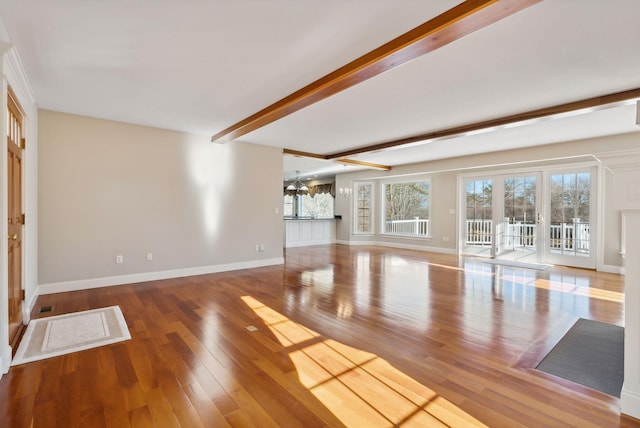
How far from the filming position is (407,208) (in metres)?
9.57

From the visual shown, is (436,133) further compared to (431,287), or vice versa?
(436,133)

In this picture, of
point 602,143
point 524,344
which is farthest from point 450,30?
point 602,143

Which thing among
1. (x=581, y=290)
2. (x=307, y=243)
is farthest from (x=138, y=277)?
(x=581, y=290)

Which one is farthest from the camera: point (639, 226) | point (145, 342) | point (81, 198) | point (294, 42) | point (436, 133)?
point (436, 133)

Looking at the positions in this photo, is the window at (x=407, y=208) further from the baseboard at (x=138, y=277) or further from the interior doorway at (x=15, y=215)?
the interior doorway at (x=15, y=215)

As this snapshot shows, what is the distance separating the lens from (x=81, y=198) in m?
4.30

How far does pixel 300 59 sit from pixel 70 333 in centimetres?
324

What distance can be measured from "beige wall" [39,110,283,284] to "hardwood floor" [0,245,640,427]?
586 mm

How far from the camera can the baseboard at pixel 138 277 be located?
415 cm

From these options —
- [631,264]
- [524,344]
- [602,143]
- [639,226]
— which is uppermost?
[602,143]

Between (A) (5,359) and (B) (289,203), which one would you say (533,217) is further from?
(B) (289,203)

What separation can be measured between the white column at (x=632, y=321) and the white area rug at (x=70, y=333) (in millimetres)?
3599

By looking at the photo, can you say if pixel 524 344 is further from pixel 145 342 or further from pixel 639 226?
pixel 145 342

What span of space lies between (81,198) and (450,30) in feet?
15.9
